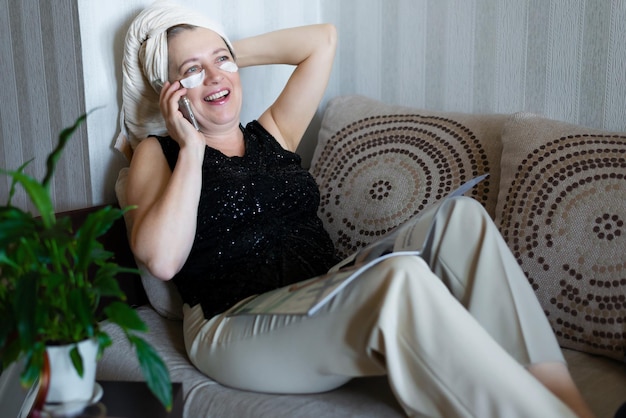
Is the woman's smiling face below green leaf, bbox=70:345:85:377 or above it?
above

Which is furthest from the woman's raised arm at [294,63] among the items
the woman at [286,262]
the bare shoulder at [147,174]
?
the bare shoulder at [147,174]

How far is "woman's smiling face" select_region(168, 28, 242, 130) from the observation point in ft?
5.45

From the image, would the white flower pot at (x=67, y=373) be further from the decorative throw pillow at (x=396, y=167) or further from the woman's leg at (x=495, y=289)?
the decorative throw pillow at (x=396, y=167)

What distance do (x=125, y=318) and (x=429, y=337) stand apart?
19.1 inches

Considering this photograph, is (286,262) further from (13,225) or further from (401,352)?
(13,225)

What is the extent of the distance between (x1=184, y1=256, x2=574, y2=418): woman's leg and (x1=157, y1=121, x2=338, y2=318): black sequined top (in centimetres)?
22

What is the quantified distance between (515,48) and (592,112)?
278 mm

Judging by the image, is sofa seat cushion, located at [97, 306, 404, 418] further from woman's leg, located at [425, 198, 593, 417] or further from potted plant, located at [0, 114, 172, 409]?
potted plant, located at [0, 114, 172, 409]

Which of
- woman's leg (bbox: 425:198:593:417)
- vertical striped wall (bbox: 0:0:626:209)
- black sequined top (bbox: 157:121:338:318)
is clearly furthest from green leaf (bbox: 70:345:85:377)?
vertical striped wall (bbox: 0:0:626:209)

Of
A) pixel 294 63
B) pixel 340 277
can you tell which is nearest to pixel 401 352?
pixel 340 277

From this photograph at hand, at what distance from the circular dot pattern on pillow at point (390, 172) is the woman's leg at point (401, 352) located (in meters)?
0.54

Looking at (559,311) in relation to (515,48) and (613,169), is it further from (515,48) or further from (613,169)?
(515,48)

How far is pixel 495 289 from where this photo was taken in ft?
4.19

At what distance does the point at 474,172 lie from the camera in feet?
5.78
